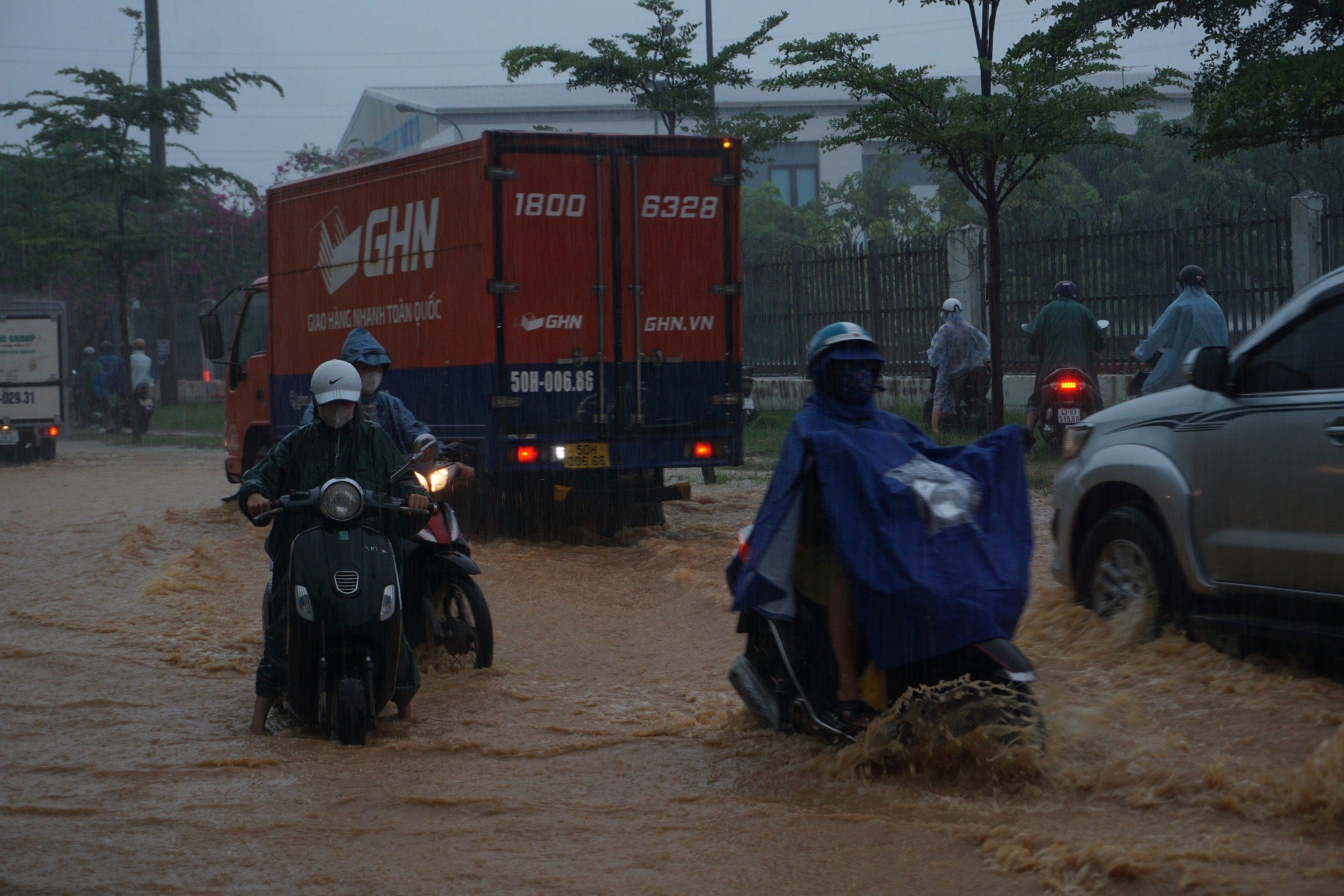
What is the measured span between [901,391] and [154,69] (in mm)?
16189

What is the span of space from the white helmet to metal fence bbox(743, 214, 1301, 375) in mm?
11653

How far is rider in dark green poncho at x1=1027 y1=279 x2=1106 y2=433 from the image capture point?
14.9 meters

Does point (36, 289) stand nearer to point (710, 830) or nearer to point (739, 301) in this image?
point (739, 301)

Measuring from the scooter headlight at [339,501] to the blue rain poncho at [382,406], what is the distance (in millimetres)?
1602

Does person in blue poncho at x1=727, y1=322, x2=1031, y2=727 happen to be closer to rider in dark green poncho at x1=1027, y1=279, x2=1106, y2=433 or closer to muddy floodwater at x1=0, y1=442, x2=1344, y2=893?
muddy floodwater at x1=0, y1=442, x2=1344, y2=893

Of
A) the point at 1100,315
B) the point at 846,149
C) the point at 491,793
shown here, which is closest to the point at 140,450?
the point at 1100,315

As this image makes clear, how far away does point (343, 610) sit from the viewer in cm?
582

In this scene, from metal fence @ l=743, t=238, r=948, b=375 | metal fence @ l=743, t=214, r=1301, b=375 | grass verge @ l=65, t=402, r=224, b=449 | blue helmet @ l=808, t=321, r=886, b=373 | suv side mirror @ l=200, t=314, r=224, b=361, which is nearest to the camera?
blue helmet @ l=808, t=321, r=886, b=373

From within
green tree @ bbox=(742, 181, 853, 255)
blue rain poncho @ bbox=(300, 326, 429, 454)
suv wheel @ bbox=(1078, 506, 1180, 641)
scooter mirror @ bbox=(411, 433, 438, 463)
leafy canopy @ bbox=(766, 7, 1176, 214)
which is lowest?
suv wheel @ bbox=(1078, 506, 1180, 641)

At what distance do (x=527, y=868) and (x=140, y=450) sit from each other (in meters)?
22.1

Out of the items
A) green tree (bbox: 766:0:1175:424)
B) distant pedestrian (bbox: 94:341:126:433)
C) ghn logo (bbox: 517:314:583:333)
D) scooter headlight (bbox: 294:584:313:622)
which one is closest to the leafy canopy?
green tree (bbox: 766:0:1175:424)

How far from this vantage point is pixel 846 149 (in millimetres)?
59500

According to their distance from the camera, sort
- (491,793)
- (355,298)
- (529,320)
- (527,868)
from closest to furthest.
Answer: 1. (527,868)
2. (491,793)
3. (529,320)
4. (355,298)

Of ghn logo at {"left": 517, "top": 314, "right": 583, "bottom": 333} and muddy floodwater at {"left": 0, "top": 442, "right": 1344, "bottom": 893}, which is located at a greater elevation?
ghn logo at {"left": 517, "top": 314, "right": 583, "bottom": 333}
